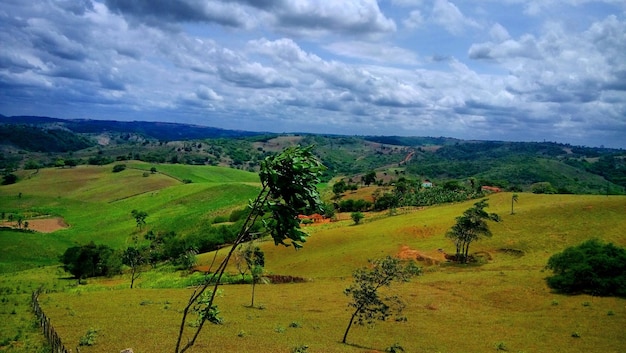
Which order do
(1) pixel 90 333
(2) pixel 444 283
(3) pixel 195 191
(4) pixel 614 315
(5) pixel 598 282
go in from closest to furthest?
(1) pixel 90 333 < (4) pixel 614 315 < (5) pixel 598 282 < (2) pixel 444 283 < (3) pixel 195 191

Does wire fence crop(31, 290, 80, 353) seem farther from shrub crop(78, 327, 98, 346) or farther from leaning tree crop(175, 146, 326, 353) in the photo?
leaning tree crop(175, 146, 326, 353)

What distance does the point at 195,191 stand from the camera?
169 meters

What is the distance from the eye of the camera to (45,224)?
129 metres

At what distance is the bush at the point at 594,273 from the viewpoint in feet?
167

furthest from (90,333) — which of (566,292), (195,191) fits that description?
(195,191)

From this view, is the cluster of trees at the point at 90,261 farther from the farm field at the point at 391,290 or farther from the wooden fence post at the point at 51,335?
the wooden fence post at the point at 51,335

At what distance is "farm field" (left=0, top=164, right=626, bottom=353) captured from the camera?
34.1m

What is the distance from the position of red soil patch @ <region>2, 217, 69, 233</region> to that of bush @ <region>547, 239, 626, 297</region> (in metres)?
126

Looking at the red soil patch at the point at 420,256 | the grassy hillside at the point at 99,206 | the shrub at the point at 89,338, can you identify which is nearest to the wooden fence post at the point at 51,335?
the shrub at the point at 89,338

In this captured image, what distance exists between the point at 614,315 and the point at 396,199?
286 feet

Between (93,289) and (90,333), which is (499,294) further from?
(93,289)

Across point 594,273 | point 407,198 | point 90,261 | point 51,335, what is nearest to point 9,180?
point 90,261

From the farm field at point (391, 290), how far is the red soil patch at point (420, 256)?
0.94 feet

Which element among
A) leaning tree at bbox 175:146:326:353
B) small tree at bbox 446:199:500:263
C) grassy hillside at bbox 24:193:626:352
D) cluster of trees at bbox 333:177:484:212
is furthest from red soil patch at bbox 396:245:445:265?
leaning tree at bbox 175:146:326:353
